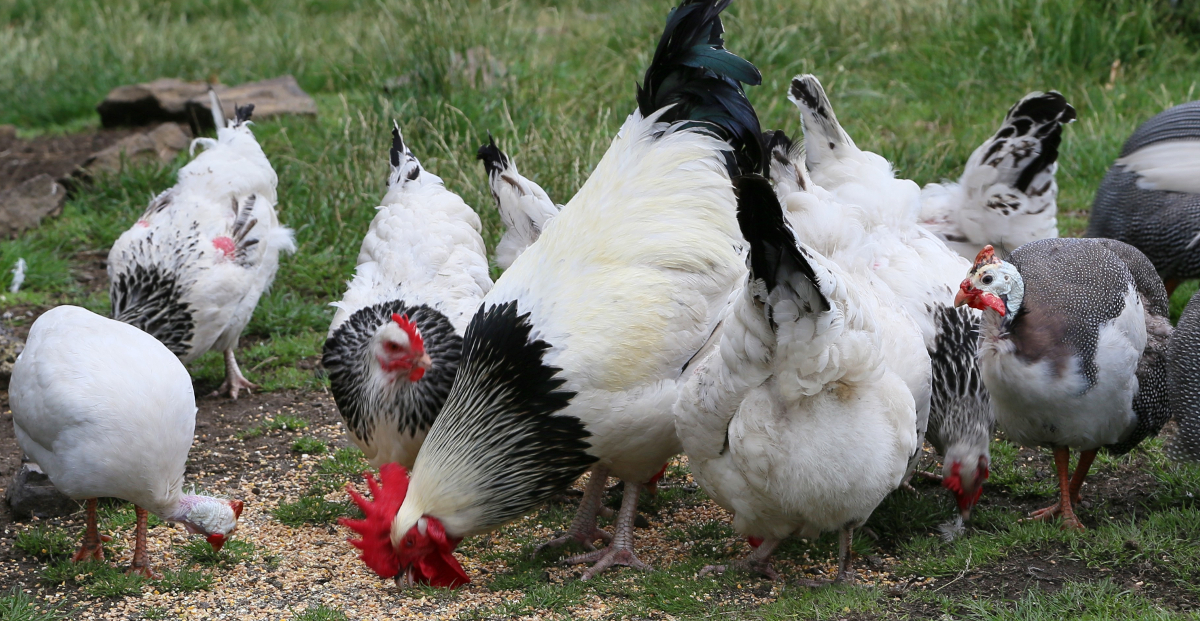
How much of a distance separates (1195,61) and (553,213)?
6.23m

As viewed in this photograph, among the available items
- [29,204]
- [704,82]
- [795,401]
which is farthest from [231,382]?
[795,401]

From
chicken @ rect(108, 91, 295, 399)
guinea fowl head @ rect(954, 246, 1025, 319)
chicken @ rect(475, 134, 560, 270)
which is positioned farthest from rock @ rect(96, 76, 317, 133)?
guinea fowl head @ rect(954, 246, 1025, 319)

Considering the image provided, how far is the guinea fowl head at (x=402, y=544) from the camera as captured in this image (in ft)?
11.5

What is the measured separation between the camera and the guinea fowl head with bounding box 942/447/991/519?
379 centimetres

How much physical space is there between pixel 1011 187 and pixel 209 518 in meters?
3.72

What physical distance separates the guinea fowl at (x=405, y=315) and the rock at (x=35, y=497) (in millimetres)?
1162

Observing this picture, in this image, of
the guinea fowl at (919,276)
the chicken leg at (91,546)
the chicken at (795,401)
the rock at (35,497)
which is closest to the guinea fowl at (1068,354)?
Result: the guinea fowl at (919,276)

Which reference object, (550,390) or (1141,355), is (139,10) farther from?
(1141,355)

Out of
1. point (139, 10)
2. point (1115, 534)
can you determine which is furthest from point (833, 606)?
point (139, 10)

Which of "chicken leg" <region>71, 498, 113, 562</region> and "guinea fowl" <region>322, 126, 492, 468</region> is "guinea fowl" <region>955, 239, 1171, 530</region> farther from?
"chicken leg" <region>71, 498, 113, 562</region>

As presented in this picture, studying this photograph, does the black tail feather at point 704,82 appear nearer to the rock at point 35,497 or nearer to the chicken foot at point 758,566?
the chicken foot at point 758,566

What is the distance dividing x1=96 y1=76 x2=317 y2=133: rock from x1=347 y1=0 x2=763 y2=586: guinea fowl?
5.45m

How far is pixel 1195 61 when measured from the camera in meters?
8.27

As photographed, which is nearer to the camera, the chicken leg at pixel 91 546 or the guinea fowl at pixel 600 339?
the guinea fowl at pixel 600 339
